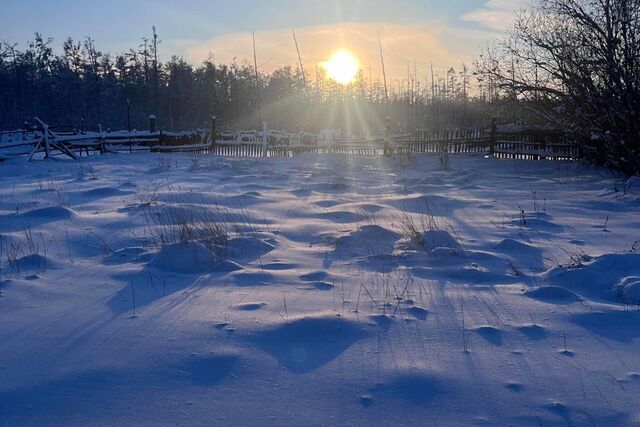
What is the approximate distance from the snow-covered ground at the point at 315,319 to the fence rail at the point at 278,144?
13.0m

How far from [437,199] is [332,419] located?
704 centimetres

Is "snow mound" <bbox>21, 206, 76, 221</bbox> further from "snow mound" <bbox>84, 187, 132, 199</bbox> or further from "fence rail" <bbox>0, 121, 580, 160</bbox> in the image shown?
"fence rail" <bbox>0, 121, 580, 160</bbox>

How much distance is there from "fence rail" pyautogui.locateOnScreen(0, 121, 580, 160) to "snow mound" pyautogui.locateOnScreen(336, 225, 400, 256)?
13.4 metres

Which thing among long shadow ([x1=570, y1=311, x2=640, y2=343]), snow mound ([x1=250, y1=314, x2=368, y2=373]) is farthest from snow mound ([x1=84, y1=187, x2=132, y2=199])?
long shadow ([x1=570, y1=311, x2=640, y2=343])

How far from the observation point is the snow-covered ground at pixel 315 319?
88.1 inches

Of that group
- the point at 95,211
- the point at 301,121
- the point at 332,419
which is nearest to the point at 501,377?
the point at 332,419

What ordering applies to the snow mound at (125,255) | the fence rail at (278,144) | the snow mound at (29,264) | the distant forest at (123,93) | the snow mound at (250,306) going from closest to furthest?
the snow mound at (250,306)
the snow mound at (29,264)
the snow mound at (125,255)
the fence rail at (278,144)
the distant forest at (123,93)

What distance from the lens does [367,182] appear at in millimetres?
11891

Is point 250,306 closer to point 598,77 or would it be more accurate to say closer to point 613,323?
point 613,323

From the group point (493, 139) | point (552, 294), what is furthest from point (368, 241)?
point (493, 139)

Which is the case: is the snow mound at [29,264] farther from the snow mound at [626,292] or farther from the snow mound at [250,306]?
the snow mound at [626,292]

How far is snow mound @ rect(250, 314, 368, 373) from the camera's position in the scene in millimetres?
2682

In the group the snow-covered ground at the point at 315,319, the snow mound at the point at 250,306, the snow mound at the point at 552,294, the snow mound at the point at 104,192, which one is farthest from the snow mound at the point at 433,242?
the snow mound at the point at 104,192

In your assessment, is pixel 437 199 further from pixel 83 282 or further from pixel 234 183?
pixel 83 282
